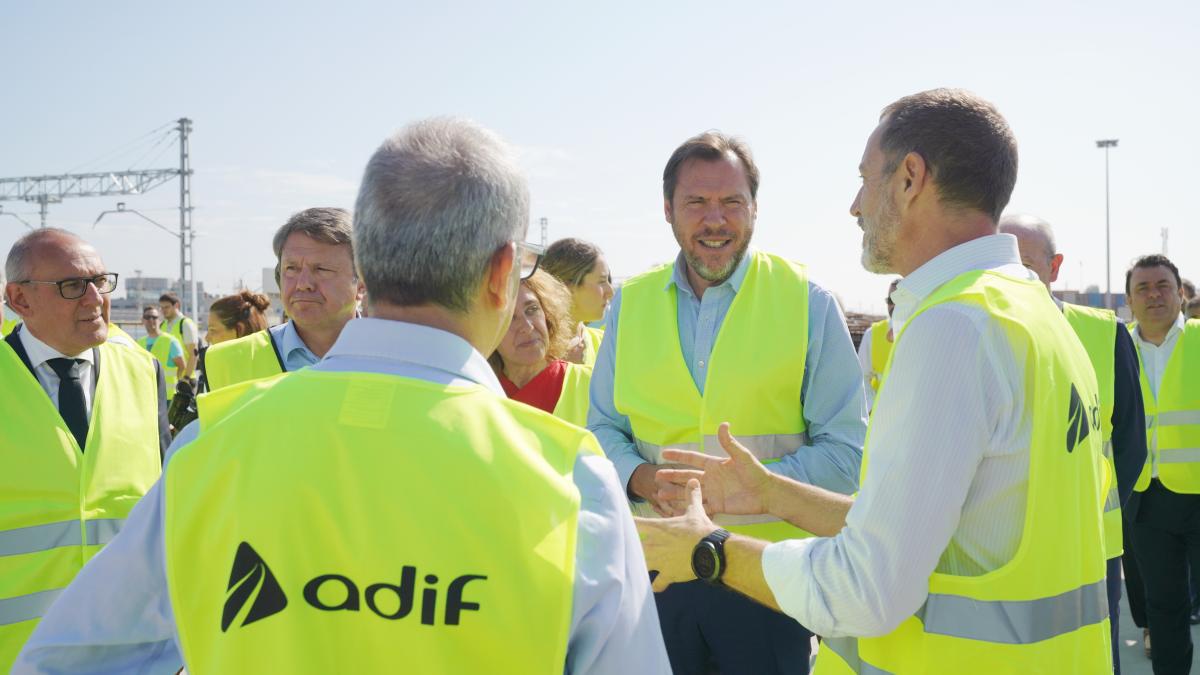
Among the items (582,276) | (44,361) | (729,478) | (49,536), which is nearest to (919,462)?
(729,478)

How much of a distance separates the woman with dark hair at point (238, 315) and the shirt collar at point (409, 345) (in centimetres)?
568

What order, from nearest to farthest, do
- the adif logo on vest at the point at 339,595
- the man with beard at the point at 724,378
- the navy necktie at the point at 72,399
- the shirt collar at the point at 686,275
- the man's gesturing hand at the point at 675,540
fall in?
1. the adif logo on vest at the point at 339,595
2. the man's gesturing hand at the point at 675,540
3. the man with beard at the point at 724,378
4. the shirt collar at the point at 686,275
5. the navy necktie at the point at 72,399

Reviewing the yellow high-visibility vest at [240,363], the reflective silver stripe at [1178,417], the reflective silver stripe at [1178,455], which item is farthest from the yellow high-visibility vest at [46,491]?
the reflective silver stripe at [1178,417]

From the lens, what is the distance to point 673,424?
303 cm

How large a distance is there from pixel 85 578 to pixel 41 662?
0.14 metres

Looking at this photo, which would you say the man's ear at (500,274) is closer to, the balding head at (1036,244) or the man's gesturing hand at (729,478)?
the man's gesturing hand at (729,478)

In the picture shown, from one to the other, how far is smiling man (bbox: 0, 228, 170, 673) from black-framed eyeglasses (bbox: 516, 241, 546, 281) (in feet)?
7.82

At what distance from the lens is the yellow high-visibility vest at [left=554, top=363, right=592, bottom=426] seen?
376 cm

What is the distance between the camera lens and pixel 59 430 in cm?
319

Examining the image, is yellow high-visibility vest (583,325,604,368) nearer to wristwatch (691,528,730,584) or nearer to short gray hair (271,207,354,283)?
short gray hair (271,207,354,283)

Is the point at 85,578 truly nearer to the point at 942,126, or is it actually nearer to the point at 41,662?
the point at 41,662

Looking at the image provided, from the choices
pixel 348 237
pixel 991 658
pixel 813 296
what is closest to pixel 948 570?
pixel 991 658

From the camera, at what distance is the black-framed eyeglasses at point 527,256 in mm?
1517

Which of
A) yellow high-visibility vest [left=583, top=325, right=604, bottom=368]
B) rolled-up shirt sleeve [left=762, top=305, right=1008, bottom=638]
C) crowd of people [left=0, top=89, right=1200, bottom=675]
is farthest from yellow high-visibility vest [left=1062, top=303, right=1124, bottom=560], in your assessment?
yellow high-visibility vest [left=583, top=325, right=604, bottom=368]
